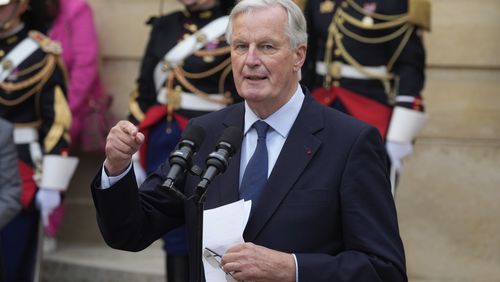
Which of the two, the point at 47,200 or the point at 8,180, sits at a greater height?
the point at 8,180

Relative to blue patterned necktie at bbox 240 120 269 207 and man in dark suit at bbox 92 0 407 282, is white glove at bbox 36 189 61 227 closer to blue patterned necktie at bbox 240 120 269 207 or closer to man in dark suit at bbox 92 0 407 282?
man in dark suit at bbox 92 0 407 282

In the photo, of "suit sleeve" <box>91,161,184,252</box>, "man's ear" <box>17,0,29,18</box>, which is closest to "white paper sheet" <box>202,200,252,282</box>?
"suit sleeve" <box>91,161,184,252</box>

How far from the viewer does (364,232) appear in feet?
10.5

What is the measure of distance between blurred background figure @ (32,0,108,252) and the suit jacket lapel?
3.87 meters

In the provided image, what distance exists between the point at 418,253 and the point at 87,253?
2212mm

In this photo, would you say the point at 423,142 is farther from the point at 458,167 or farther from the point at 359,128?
the point at 359,128

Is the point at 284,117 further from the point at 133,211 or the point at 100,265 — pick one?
the point at 100,265

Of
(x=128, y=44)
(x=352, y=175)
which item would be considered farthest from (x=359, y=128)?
(x=128, y=44)

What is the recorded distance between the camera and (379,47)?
222 inches

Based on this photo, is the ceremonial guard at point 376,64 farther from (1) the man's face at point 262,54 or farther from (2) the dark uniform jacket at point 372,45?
(1) the man's face at point 262,54

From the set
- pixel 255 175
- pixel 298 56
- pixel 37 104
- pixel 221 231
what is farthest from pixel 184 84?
pixel 221 231

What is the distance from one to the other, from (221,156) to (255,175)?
37cm

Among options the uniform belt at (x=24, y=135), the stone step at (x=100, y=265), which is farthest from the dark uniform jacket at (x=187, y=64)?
the stone step at (x=100, y=265)

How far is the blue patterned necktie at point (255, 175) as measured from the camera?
3320 mm
